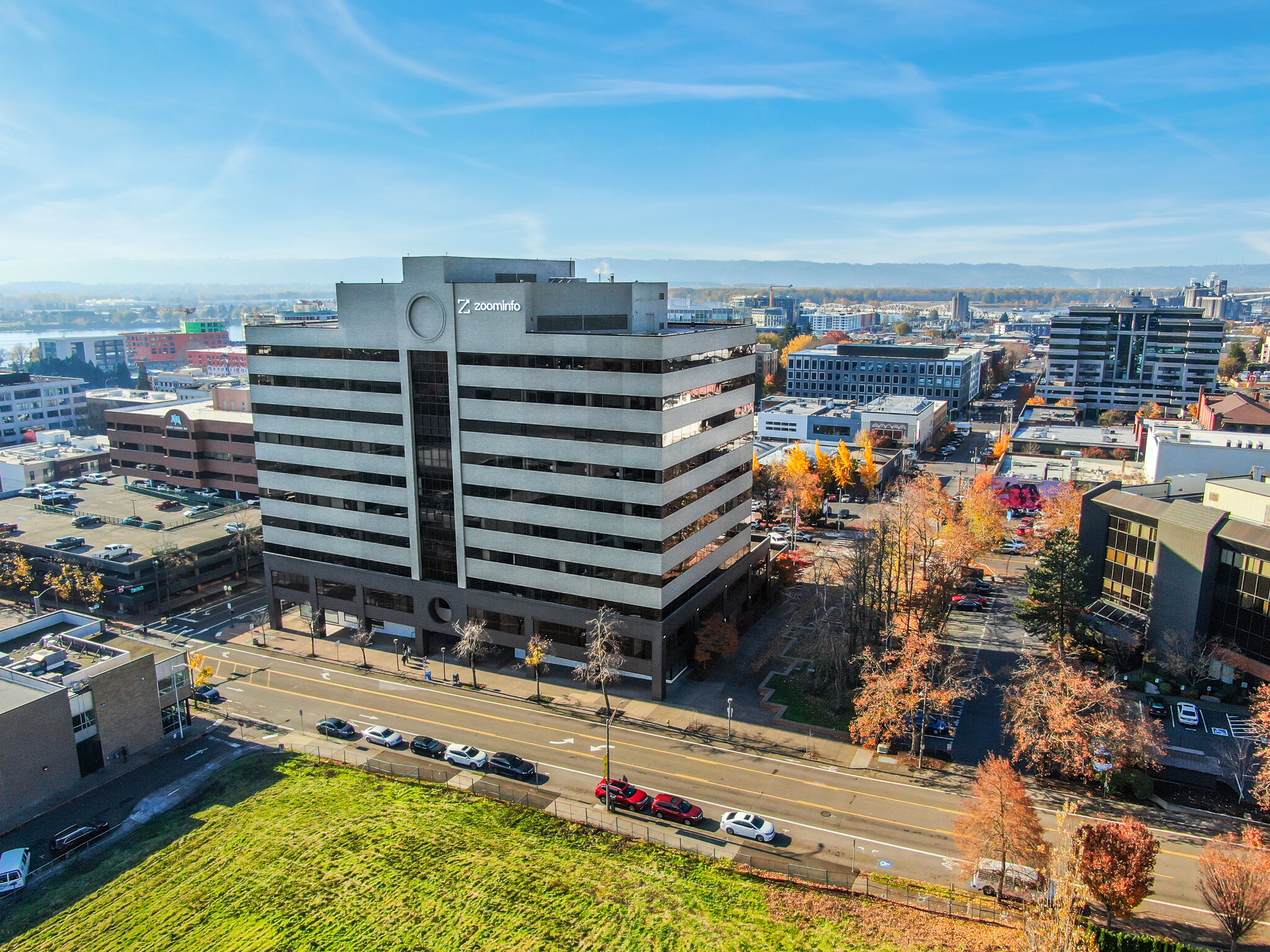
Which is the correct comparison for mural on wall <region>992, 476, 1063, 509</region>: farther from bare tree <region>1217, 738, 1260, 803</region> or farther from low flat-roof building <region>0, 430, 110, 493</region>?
low flat-roof building <region>0, 430, 110, 493</region>

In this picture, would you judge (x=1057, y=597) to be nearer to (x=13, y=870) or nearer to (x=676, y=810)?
(x=676, y=810)

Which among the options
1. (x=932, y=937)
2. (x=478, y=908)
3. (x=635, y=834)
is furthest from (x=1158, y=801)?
(x=478, y=908)

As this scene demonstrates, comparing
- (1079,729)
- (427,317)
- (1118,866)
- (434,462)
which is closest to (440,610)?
(434,462)

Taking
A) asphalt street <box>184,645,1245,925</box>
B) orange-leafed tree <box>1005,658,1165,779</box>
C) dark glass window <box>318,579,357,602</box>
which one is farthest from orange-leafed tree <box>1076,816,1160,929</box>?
dark glass window <box>318,579,357,602</box>

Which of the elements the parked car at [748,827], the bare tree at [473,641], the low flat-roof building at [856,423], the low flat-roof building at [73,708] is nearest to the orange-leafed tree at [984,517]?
the low flat-roof building at [856,423]

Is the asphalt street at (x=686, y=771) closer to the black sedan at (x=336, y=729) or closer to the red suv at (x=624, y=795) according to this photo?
the black sedan at (x=336, y=729)

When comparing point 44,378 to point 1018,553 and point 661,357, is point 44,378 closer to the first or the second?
point 661,357
